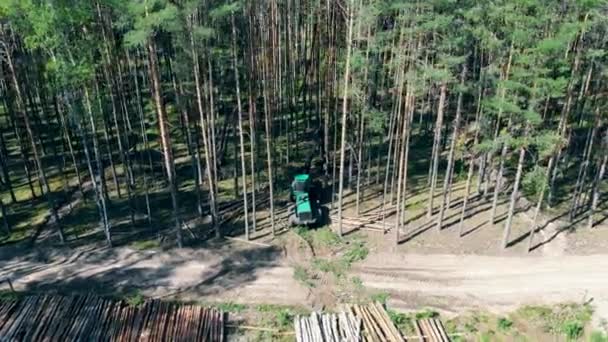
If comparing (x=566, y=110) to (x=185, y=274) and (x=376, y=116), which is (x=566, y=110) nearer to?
(x=376, y=116)

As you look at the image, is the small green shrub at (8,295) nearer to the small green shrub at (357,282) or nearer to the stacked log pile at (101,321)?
the stacked log pile at (101,321)

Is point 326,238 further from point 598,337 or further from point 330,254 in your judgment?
point 598,337

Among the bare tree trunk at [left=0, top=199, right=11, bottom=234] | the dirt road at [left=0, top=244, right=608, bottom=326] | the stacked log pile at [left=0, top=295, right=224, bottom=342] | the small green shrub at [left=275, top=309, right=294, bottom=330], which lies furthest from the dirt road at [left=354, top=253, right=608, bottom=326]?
the bare tree trunk at [left=0, top=199, right=11, bottom=234]

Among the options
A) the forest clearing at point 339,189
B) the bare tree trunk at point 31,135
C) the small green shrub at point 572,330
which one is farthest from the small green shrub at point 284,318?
the bare tree trunk at point 31,135


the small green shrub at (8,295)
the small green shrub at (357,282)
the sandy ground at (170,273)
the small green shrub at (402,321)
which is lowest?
the small green shrub at (402,321)

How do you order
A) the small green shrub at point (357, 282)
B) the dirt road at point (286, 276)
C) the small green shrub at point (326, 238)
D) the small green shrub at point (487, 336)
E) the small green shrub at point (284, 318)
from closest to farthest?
the small green shrub at point (487, 336) → the small green shrub at point (284, 318) → the dirt road at point (286, 276) → the small green shrub at point (357, 282) → the small green shrub at point (326, 238)

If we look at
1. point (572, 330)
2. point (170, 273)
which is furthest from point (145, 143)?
point (572, 330)

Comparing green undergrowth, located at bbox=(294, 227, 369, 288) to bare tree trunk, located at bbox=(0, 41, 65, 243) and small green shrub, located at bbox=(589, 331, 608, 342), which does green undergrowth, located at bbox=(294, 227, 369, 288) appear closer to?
small green shrub, located at bbox=(589, 331, 608, 342)
